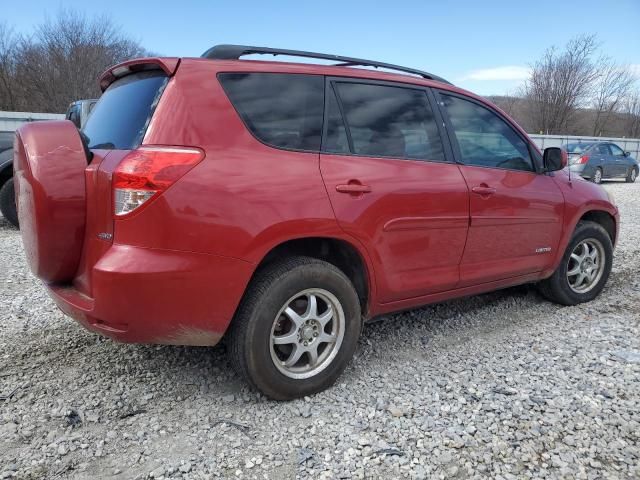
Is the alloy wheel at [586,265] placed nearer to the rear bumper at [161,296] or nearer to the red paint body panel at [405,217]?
the red paint body panel at [405,217]

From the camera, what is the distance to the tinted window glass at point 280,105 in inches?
100

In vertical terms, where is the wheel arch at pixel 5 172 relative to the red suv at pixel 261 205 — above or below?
below

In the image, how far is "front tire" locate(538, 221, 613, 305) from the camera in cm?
426

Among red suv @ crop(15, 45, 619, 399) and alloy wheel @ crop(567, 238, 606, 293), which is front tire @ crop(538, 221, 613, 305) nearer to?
alloy wheel @ crop(567, 238, 606, 293)

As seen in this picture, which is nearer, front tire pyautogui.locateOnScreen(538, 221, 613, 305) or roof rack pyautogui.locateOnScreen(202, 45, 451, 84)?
A: roof rack pyautogui.locateOnScreen(202, 45, 451, 84)

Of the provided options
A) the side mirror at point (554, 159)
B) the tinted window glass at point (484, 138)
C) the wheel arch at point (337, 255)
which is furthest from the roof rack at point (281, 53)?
the side mirror at point (554, 159)

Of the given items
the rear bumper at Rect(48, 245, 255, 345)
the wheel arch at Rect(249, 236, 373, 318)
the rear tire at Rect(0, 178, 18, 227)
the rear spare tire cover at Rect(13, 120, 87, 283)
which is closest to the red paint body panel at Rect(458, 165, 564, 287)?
the wheel arch at Rect(249, 236, 373, 318)

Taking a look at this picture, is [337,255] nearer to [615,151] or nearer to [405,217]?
[405,217]

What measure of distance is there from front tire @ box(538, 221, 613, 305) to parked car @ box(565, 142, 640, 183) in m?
13.1

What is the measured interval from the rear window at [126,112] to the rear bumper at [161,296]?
1.89 feet

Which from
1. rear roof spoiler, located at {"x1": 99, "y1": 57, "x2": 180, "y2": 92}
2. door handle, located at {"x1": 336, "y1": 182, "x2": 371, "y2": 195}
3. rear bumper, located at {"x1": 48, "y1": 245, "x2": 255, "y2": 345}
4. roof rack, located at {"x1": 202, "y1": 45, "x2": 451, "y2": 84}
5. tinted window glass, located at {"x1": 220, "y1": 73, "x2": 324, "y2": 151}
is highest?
roof rack, located at {"x1": 202, "y1": 45, "x2": 451, "y2": 84}

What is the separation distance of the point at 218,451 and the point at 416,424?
0.98 meters

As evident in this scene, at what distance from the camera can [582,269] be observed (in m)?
4.38

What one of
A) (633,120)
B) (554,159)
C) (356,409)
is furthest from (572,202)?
(633,120)
